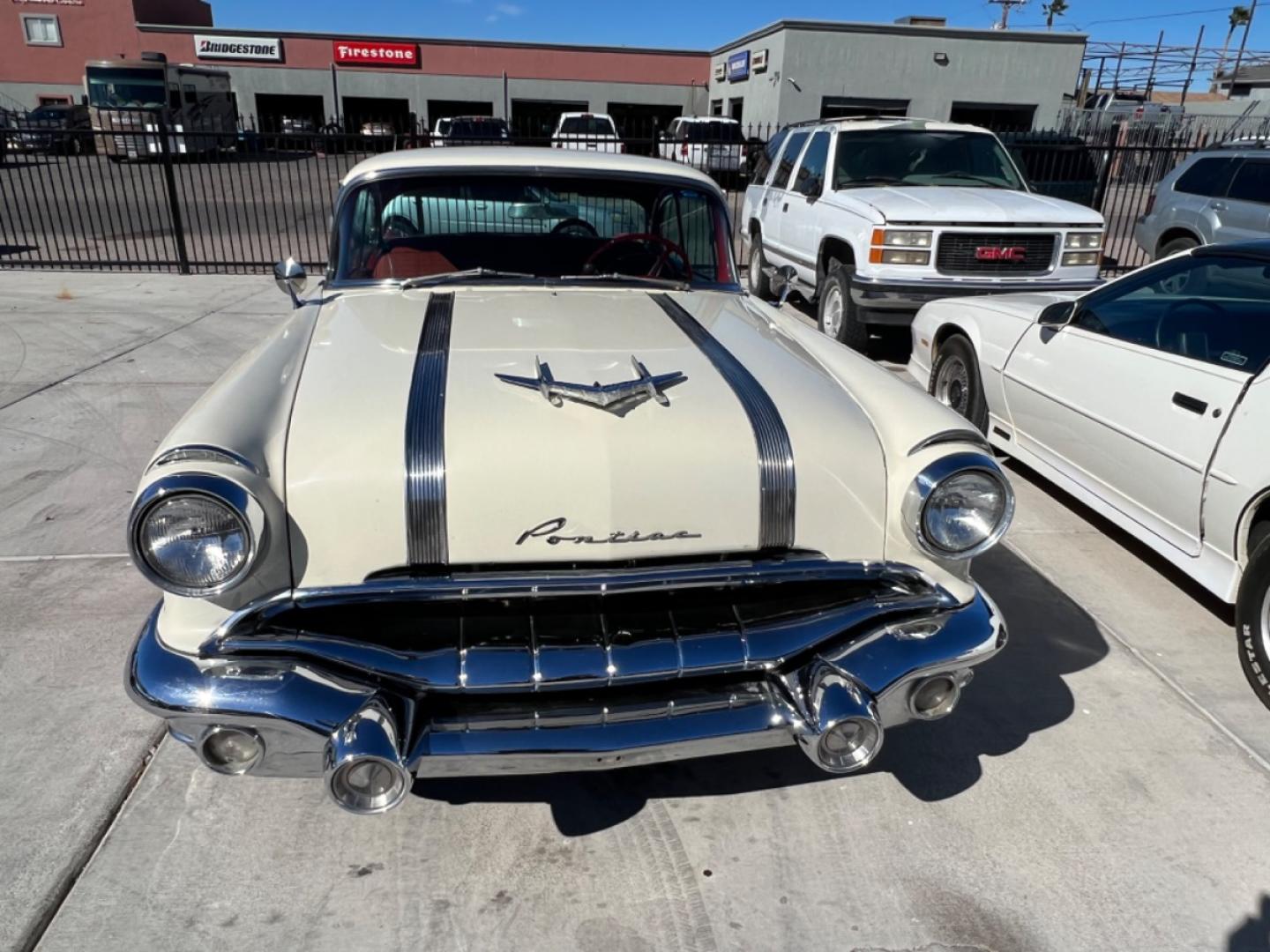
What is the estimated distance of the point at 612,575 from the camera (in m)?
2.10

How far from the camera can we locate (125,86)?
92.4 ft

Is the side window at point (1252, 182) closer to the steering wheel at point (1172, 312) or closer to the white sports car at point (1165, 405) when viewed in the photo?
the white sports car at point (1165, 405)

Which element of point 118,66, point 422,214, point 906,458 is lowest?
point 906,458

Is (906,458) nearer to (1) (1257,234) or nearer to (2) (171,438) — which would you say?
(2) (171,438)

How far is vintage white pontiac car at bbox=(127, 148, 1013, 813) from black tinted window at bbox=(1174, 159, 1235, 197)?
9.11 metres

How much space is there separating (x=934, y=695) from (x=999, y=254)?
5382mm

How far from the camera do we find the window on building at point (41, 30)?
38.4 m

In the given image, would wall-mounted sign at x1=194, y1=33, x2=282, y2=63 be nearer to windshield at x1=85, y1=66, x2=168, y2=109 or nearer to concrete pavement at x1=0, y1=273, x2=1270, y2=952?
windshield at x1=85, y1=66, x2=168, y2=109

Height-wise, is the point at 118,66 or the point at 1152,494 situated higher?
the point at 118,66

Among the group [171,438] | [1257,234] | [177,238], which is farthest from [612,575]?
[177,238]

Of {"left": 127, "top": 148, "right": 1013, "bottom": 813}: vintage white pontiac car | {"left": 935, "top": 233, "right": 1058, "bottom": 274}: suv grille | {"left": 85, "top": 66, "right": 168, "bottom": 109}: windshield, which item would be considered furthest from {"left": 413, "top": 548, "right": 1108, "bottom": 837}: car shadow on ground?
{"left": 85, "top": 66, "right": 168, "bottom": 109}: windshield

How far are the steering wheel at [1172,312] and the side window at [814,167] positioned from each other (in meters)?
4.37

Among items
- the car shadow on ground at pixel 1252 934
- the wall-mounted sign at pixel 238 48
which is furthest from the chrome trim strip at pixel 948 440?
the wall-mounted sign at pixel 238 48

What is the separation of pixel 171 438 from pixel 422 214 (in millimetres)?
1817
